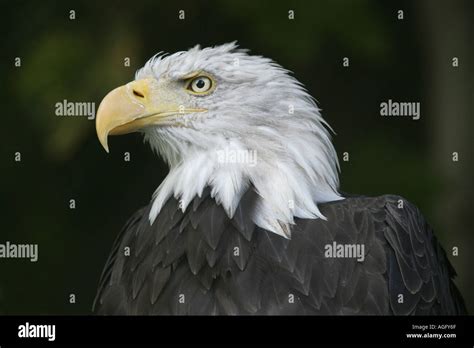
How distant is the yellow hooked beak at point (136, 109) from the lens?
15.0ft

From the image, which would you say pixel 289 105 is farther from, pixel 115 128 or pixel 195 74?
pixel 115 128

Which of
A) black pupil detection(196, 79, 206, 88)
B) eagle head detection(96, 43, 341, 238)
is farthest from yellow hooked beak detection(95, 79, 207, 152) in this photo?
black pupil detection(196, 79, 206, 88)

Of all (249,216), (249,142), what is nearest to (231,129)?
(249,142)

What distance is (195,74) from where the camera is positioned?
4719 millimetres

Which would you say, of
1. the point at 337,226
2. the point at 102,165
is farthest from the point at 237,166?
the point at 102,165

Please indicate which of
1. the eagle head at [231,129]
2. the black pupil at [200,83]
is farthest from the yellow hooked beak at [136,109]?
the black pupil at [200,83]

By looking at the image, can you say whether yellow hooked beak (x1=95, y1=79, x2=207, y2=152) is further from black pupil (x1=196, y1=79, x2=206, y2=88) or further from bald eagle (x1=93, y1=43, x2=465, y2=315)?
black pupil (x1=196, y1=79, x2=206, y2=88)

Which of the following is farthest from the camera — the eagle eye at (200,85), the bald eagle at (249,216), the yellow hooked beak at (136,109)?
the eagle eye at (200,85)

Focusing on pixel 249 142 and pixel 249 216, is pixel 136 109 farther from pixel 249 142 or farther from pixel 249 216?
pixel 249 216

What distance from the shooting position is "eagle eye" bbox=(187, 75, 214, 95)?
4.72 meters

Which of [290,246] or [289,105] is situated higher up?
[289,105]

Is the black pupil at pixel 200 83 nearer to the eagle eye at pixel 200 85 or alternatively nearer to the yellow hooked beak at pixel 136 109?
the eagle eye at pixel 200 85

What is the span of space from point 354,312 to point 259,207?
619 mm

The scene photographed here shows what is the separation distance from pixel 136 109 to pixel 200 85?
12.6 inches
